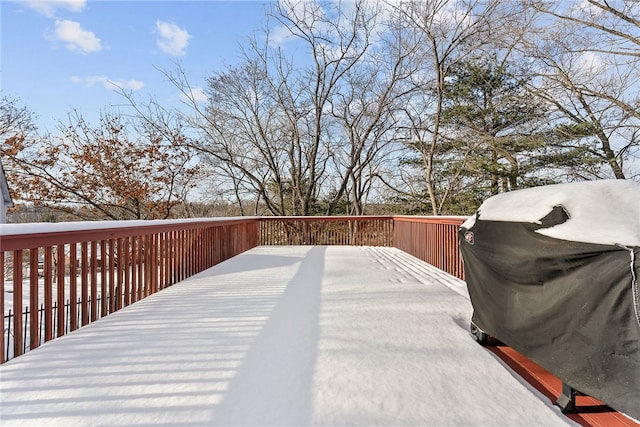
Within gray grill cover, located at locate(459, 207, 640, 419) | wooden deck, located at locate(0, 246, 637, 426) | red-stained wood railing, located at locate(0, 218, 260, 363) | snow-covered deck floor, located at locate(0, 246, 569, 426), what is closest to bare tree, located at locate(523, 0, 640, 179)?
snow-covered deck floor, located at locate(0, 246, 569, 426)

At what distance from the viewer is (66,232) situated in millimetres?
2406

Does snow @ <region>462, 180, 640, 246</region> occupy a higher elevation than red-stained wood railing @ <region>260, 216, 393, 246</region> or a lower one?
higher

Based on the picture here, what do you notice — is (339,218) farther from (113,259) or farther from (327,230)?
(113,259)

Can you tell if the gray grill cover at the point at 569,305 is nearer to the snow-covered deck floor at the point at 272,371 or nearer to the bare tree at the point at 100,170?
the snow-covered deck floor at the point at 272,371

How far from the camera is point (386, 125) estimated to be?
14602mm

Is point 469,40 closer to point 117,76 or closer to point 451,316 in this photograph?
point 451,316

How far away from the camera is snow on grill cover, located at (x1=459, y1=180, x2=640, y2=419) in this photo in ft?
3.81

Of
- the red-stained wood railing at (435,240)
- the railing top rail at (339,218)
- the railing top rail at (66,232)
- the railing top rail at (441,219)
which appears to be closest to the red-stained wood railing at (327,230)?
the railing top rail at (339,218)

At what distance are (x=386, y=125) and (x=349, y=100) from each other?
6.69 feet

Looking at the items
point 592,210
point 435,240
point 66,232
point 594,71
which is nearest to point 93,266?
point 66,232

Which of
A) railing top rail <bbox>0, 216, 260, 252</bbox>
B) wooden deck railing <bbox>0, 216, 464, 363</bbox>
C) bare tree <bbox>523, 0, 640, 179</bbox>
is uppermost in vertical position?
bare tree <bbox>523, 0, 640, 179</bbox>

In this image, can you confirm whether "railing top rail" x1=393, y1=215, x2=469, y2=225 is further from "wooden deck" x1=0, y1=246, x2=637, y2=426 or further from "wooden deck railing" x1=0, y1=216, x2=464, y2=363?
"wooden deck" x1=0, y1=246, x2=637, y2=426

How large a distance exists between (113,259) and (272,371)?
224cm

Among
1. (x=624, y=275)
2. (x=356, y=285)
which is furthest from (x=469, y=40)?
(x=624, y=275)
